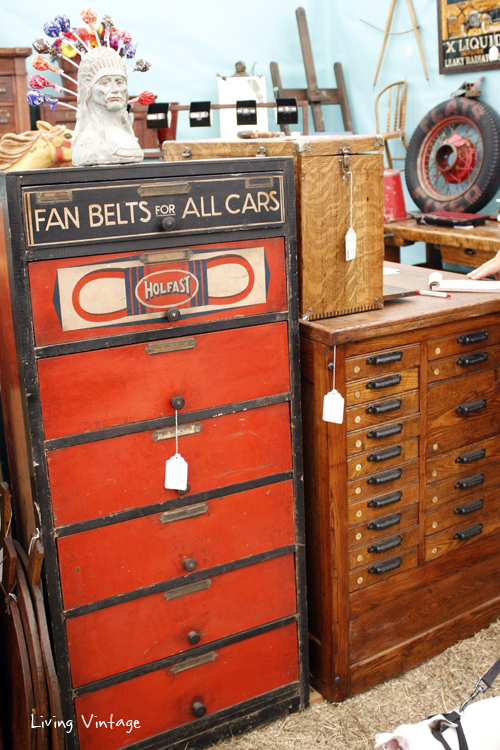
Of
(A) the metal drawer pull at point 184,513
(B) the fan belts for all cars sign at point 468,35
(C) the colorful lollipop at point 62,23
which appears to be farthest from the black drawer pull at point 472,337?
(B) the fan belts for all cars sign at point 468,35

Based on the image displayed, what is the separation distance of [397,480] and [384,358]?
0.39 m

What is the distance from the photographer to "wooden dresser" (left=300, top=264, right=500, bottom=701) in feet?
6.45

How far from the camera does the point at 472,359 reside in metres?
2.17

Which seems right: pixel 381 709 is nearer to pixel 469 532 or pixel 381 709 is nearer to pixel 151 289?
pixel 469 532

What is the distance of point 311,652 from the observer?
2.18 metres

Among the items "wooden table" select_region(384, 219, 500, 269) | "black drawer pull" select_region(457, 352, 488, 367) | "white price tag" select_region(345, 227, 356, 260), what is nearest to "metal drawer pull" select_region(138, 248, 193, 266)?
"white price tag" select_region(345, 227, 356, 260)

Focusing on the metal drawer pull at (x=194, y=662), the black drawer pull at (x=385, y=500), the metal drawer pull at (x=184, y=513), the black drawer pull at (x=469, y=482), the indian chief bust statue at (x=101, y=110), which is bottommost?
the metal drawer pull at (x=194, y=662)

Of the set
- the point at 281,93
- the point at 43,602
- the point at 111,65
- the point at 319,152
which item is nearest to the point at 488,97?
the point at 281,93

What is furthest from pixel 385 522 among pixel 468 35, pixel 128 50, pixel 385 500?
pixel 468 35

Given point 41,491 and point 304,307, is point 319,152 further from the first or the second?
point 41,491

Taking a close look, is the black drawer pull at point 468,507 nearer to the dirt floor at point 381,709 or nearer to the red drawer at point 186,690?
the dirt floor at point 381,709

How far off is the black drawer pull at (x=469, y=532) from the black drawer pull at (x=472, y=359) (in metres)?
0.56

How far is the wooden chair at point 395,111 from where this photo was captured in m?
5.20

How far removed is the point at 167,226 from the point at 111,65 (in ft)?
1.32
